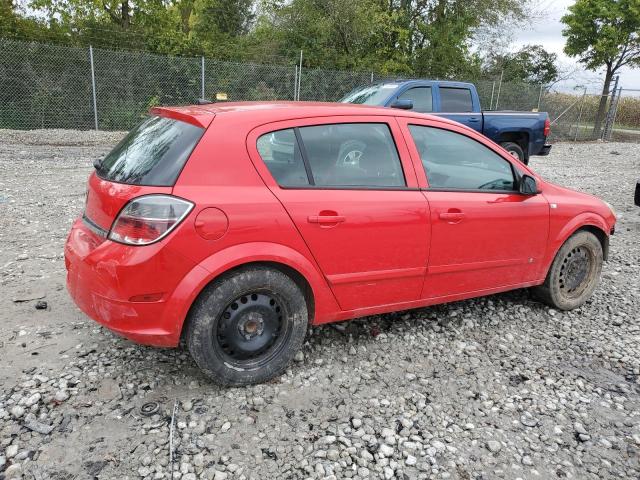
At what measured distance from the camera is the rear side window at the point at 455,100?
31.4 feet

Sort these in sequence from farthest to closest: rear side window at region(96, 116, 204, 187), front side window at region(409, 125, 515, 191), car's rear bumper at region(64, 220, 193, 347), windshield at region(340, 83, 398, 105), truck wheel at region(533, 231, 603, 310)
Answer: windshield at region(340, 83, 398, 105) → truck wheel at region(533, 231, 603, 310) → front side window at region(409, 125, 515, 191) → rear side window at region(96, 116, 204, 187) → car's rear bumper at region(64, 220, 193, 347)

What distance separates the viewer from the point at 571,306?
4.45 m

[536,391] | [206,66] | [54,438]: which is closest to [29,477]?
[54,438]

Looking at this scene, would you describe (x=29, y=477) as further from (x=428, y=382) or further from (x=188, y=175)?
(x=428, y=382)

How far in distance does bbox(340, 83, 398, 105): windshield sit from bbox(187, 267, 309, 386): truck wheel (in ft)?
21.0

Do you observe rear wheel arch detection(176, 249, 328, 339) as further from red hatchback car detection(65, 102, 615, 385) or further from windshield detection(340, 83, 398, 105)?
windshield detection(340, 83, 398, 105)

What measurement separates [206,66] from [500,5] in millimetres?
14512

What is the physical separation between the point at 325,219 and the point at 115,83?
13.5 meters

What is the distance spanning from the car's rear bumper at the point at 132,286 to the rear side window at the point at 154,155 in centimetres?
38

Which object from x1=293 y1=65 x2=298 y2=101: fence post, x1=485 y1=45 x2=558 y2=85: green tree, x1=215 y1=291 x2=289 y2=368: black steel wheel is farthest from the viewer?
x1=485 y1=45 x2=558 y2=85: green tree

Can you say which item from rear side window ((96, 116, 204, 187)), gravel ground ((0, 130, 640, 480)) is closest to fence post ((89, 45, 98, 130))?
gravel ground ((0, 130, 640, 480))

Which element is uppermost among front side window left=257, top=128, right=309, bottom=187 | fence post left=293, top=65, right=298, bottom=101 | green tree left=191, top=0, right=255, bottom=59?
green tree left=191, top=0, right=255, bottom=59

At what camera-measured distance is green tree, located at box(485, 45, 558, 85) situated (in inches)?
1039

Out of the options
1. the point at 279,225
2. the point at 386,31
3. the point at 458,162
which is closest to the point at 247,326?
the point at 279,225
